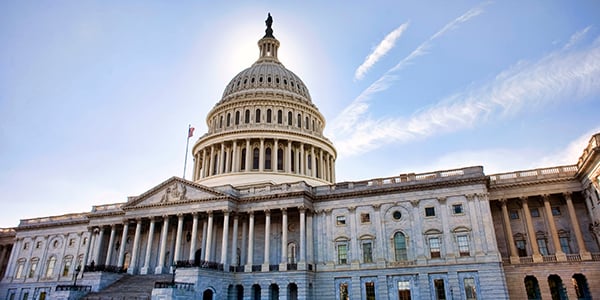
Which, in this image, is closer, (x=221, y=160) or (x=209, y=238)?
(x=209, y=238)

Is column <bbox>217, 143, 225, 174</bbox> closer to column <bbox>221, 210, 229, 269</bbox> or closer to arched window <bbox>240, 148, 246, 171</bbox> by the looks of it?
arched window <bbox>240, 148, 246, 171</bbox>

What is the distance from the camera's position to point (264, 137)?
6338 cm

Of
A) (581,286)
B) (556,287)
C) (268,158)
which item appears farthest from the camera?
(268,158)

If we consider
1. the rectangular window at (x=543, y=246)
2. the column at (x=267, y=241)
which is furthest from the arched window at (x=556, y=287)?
the column at (x=267, y=241)

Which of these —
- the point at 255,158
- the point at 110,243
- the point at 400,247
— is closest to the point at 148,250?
the point at 110,243

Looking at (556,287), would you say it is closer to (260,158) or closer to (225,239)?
(225,239)

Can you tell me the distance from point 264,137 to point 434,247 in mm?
30455

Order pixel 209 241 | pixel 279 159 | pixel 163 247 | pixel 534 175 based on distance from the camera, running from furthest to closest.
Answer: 1. pixel 279 159
2. pixel 163 247
3. pixel 209 241
4. pixel 534 175

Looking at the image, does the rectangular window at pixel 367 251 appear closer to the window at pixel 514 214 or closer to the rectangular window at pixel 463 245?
the rectangular window at pixel 463 245

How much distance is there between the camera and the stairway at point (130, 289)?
4022 cm

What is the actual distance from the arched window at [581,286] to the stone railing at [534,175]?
986 cm

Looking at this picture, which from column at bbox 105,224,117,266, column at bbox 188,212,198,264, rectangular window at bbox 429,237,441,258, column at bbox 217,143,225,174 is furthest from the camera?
column at bbox 217,143,225,174

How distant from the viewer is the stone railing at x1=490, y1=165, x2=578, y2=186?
43594 mm

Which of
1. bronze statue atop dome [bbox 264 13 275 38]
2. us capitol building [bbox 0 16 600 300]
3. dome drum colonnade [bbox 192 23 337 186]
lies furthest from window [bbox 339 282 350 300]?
bronze statue atop dome [bbox 264 13 275 38]
